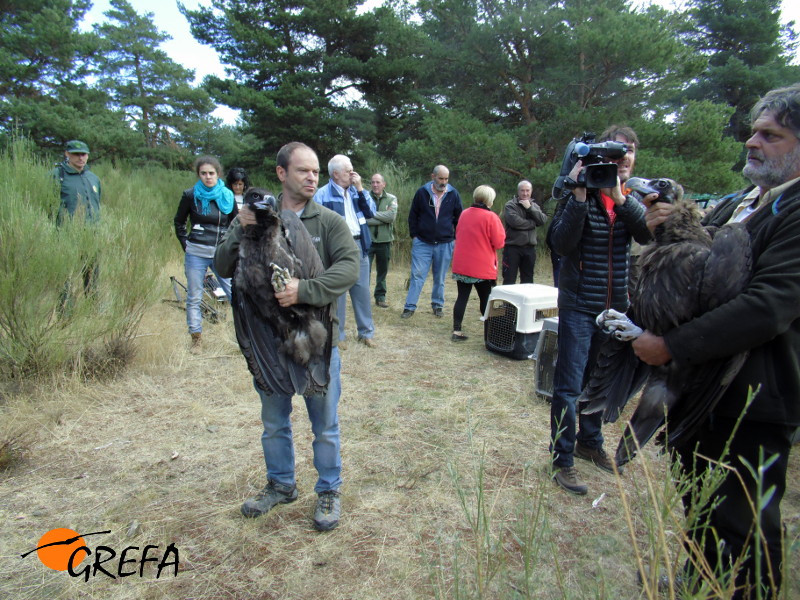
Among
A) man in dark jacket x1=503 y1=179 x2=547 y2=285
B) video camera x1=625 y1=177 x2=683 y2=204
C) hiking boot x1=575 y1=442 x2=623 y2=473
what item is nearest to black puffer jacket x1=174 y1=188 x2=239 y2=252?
man in dark jacket x1=503 y1=179 x2=547 y2=285

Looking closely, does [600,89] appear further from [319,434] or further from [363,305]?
[319,434]

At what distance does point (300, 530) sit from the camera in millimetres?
2617

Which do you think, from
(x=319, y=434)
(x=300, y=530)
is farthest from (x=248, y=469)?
(x=319, y=434)

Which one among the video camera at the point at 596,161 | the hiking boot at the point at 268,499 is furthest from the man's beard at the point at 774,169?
the hiking boot at the point at 268,499

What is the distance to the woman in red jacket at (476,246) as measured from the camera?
596 centimetres

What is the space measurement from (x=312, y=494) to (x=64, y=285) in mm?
2871

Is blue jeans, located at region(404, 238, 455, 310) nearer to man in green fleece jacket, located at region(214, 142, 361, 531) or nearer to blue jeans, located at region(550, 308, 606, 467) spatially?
blue jeans, located at region(550, 308, 606, 467)

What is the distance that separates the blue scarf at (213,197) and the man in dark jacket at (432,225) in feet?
8.17

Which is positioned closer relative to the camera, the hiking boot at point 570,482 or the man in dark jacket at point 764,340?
the man in dark jacket at point 764,340

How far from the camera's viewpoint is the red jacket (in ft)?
19.6

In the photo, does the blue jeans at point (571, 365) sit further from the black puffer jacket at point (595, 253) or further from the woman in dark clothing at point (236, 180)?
the woman in dark clothing at point (236, 180)

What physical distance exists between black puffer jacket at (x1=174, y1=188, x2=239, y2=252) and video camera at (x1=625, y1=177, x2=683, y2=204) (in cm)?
413

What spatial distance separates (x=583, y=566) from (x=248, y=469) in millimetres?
2055

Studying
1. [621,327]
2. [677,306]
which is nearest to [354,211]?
[621,327]
